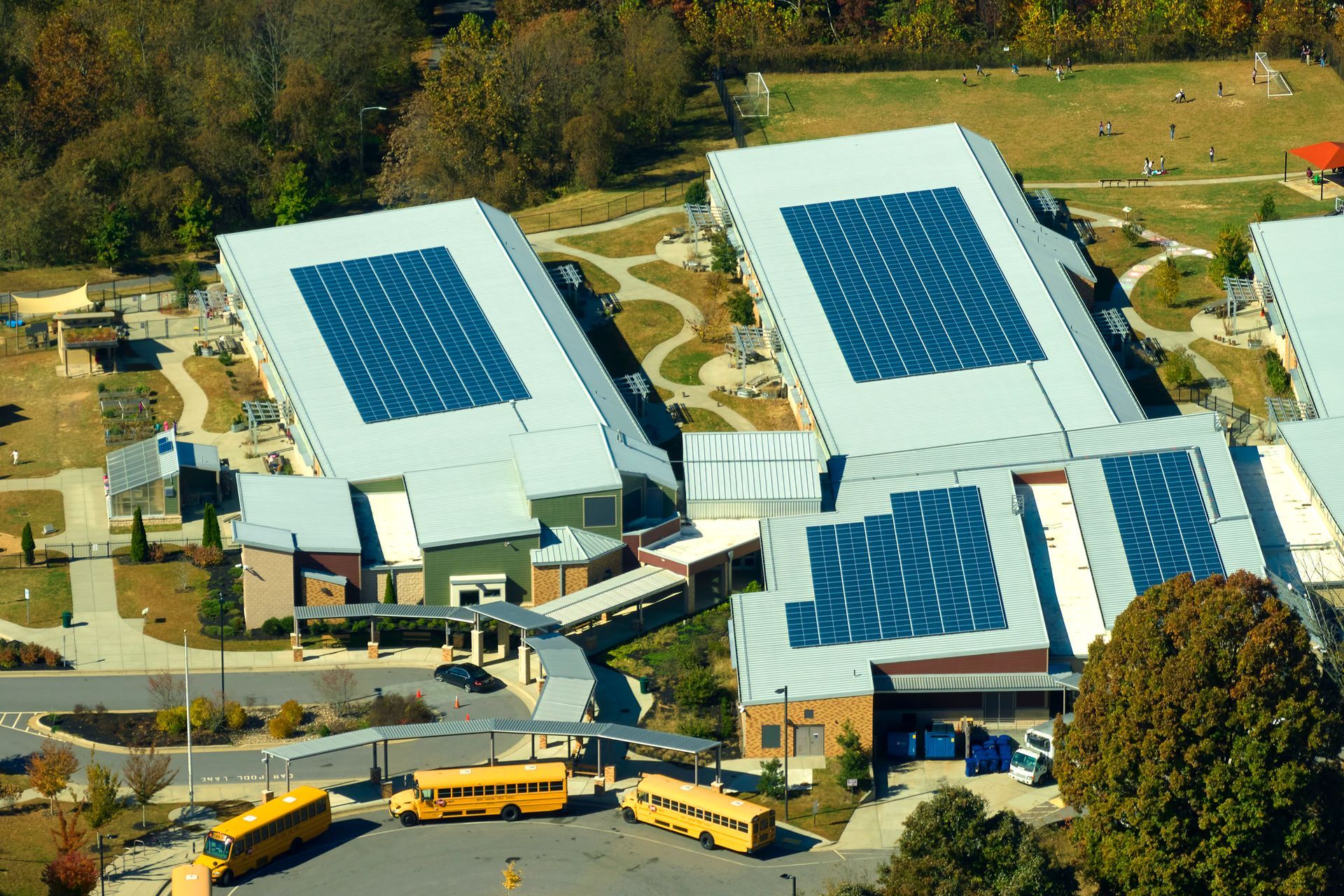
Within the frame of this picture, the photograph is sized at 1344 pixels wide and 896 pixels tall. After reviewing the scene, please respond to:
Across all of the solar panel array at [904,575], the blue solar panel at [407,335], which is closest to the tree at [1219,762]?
the solar panel array at [904,575]

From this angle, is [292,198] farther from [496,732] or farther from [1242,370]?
[496,732]

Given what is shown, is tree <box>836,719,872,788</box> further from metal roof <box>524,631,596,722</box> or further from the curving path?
the curving path

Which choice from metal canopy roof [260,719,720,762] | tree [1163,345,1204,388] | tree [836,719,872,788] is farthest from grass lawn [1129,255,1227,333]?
metal canopy roof [260,719,720,762]

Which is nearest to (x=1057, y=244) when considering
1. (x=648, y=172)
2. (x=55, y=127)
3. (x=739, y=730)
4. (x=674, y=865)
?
(x=648, y=172)

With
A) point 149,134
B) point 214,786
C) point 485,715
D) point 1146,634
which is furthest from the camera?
point 149,134

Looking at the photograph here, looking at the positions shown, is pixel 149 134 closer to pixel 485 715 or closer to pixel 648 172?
pixel 648 172

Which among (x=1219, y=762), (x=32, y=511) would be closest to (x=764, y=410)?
(x=32, y=511)

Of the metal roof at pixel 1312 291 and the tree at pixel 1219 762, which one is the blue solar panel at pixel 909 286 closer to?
the metal roof at pixel 1312 291
